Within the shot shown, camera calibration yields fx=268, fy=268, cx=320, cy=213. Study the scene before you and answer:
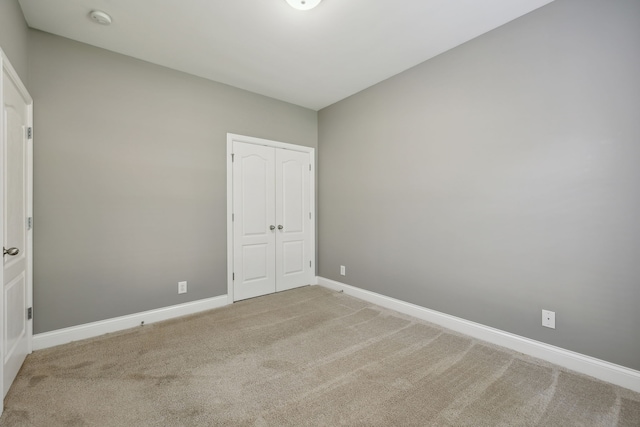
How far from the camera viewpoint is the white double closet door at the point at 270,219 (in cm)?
359

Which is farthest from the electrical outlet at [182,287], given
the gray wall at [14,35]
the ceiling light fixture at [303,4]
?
the ceiling light fixture at [303,4]

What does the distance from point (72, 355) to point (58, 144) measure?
187cm

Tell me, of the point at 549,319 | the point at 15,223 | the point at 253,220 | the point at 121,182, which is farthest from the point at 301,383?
the point at 121,182

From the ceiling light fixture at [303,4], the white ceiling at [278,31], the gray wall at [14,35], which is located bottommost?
the gray wall at [14,35]

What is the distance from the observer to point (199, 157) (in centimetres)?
326

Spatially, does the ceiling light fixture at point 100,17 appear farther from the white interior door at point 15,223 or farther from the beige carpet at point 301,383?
the beige carpet at point 301,383

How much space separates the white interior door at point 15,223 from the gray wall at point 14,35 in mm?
164

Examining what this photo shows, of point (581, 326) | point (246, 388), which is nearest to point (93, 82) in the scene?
point (246, 388)

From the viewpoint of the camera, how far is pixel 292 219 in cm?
411

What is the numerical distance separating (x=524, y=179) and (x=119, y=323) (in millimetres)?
4052

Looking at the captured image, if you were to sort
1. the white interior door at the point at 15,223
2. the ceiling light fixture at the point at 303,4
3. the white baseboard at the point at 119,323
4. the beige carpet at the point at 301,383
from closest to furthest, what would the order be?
the beige carpet at the point at 301,383, the white interior door at the point at 15,223, the ceiling light fixture at the point at 303,4, the white baseboard at the point at 119,323

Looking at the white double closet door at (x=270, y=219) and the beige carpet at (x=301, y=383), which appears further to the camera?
the white double closet door at (x=270, y=219)

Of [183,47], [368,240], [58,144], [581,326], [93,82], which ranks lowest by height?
[581,326]

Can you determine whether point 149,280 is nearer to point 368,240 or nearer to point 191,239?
point 191,239
